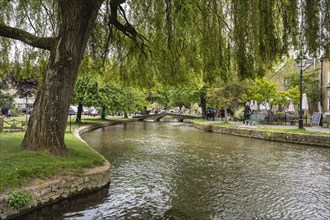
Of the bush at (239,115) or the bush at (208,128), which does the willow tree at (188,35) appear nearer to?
the bush at (208,128)

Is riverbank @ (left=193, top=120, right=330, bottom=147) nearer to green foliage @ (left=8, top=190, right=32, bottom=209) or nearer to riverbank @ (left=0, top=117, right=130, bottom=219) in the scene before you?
riverbank @ (left=0, top=117, right=130, bottom=219)

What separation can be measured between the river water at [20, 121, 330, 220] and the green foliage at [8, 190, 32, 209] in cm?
31

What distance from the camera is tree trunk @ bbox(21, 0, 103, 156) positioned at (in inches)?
366

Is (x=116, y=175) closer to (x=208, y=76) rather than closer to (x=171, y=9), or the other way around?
(x=208, y=76)

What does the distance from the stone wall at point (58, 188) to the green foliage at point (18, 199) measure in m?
0.07

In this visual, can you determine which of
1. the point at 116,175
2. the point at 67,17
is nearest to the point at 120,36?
the point at 67,17

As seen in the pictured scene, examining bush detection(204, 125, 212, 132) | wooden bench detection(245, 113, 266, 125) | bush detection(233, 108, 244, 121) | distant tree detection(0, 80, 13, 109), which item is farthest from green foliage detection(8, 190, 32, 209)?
bush detection(233, 108, 244, 121)

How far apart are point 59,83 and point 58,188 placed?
3236mm

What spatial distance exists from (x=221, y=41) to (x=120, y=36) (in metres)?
5.60

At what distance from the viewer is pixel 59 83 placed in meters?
9.33

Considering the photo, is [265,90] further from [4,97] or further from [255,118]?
[4,97]

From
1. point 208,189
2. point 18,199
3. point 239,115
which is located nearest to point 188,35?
point 208,189

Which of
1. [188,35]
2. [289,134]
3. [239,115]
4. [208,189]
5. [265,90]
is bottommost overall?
[208,189]

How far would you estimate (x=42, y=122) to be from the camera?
930 centimetres
